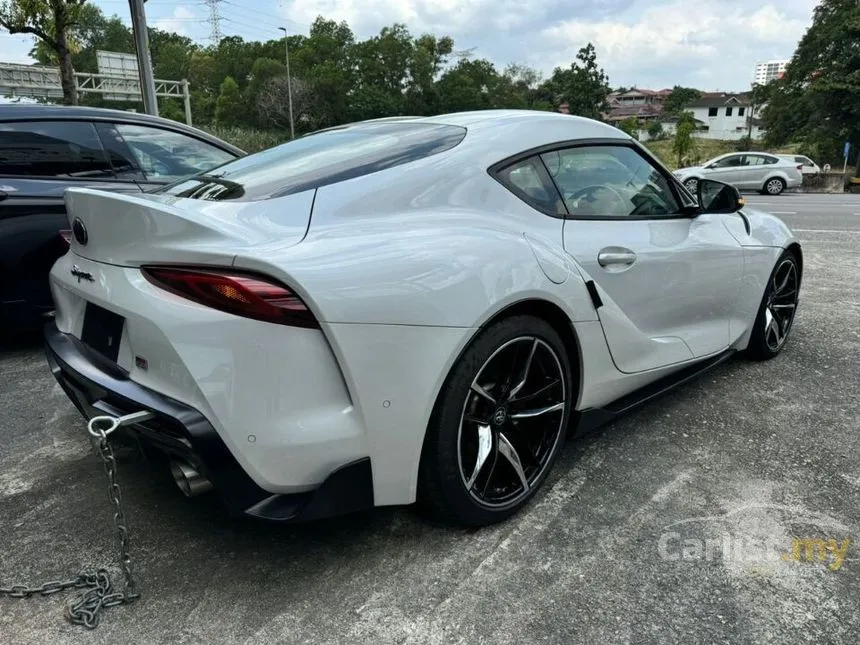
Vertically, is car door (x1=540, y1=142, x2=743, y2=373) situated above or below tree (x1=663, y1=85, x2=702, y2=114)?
below

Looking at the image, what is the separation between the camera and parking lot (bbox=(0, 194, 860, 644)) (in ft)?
5.99

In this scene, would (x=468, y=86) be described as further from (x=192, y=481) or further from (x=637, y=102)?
(x=192, y=481)

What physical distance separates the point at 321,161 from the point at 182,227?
69 centimetres

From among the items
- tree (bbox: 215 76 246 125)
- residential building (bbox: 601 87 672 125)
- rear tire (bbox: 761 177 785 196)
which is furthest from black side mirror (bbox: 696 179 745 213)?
residential building (bbox: 601 87 672 125)

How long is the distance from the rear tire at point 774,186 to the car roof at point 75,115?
21.2m

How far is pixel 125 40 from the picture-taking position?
86.1 meters

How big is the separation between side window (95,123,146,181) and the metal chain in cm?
296

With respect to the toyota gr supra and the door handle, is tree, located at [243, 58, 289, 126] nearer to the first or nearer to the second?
the toyota gr supra

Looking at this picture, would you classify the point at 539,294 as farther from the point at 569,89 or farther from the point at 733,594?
the point at 569,89

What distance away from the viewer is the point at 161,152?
452 centimetres

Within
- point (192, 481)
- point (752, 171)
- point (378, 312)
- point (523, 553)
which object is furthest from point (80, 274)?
point (752, 171)

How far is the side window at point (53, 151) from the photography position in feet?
12.8

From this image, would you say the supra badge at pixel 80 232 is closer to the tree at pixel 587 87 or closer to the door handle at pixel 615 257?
the door handle at pixel 615 257

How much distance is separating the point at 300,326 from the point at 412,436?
1.61 feet
